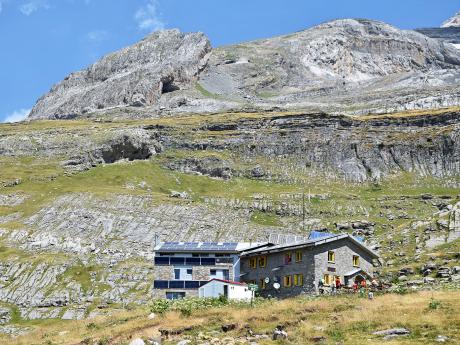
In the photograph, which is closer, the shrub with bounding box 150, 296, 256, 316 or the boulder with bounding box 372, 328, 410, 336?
the boulder with bounding box 372, 328, 410, 336

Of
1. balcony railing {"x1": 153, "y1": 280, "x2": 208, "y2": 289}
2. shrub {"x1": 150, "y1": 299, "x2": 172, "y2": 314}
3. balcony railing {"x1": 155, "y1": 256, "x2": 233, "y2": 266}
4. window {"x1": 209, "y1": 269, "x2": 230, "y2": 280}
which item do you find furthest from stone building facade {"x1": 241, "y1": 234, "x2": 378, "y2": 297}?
balcony railing {"x1": 153, "y1": 280, "x2": 208, "y2": 289}

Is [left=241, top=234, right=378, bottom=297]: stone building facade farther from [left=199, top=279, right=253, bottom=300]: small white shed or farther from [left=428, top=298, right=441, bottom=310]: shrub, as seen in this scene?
[left=428, top=298, right=441, bottom=310]: shrub

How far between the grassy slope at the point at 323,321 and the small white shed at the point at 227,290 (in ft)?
51.9

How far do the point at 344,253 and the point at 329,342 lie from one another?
121 ft

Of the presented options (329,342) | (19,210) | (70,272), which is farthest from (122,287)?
(329,342)

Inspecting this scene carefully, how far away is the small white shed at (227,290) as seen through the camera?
8638cm

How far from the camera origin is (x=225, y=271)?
341 ft

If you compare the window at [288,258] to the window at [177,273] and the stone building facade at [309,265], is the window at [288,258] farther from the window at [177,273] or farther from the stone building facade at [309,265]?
the window at [177,273]

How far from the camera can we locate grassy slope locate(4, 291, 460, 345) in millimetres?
52438

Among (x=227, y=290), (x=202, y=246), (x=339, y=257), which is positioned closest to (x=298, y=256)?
Result: (x=339, y=257)

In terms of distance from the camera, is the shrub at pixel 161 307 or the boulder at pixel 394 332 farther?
the shrub at pixel 161 307

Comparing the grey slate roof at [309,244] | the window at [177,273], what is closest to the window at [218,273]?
the window at [177,273]

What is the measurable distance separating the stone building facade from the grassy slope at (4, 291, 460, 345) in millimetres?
14761

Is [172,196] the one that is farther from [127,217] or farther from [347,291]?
[347,291]
